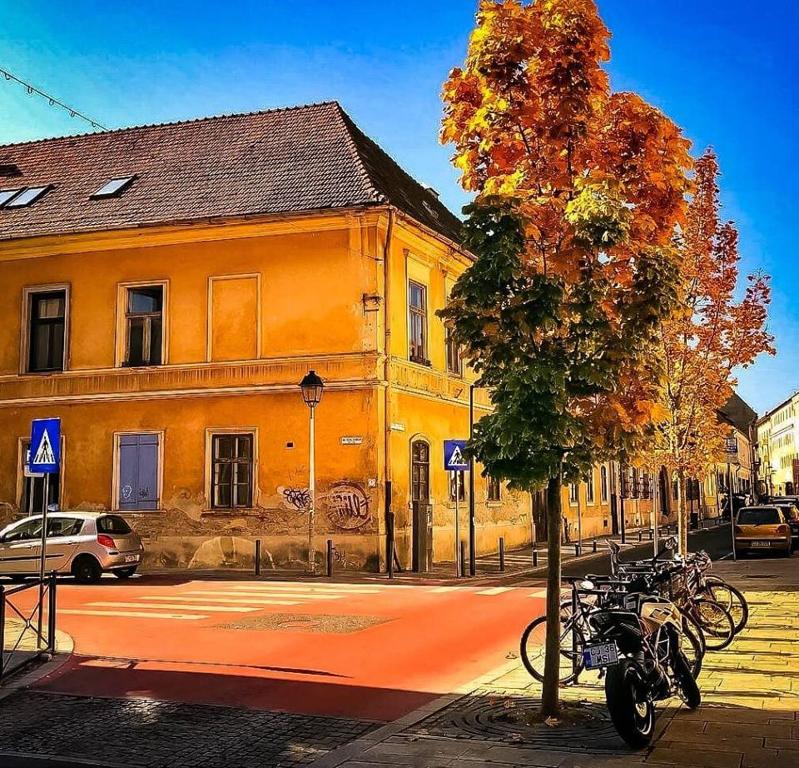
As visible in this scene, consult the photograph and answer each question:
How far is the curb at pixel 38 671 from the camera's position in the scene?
31.3 ft

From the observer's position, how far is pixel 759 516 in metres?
28.0

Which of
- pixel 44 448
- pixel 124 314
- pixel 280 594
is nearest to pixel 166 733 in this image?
pixel 44 448

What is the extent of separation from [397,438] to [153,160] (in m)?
12.2

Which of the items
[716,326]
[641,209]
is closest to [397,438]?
[716,326]

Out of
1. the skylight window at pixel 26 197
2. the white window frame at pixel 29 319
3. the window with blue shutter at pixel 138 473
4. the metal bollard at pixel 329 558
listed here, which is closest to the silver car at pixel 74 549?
the window with blue shutter at pixel 138 473

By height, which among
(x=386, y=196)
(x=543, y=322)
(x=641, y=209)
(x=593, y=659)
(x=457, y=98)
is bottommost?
(x=593, y=659)

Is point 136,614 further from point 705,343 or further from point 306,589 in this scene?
point 705,343

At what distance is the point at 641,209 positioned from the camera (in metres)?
8.41

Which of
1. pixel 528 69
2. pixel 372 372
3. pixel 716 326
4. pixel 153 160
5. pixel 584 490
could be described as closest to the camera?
pixel 528 69

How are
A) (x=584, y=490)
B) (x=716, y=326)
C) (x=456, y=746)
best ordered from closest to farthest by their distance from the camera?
(x=456, y=746)
(x=716, y=326)
(x=584, y=490)

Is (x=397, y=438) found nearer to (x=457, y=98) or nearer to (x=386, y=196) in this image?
(x=386, y=196)

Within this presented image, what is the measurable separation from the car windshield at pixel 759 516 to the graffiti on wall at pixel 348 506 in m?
12.2

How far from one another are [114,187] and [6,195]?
164 inches

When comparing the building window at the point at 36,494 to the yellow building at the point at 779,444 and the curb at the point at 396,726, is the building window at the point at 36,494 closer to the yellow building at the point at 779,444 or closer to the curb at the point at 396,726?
the curb at the point at 396,726
